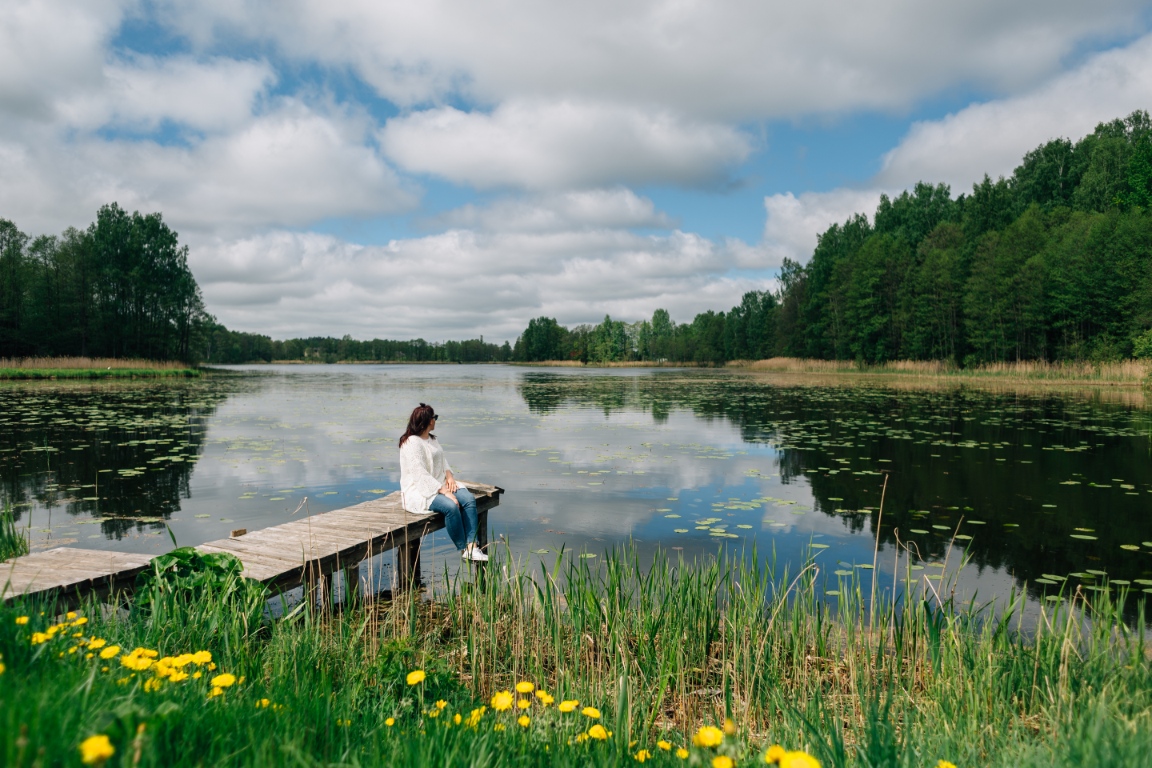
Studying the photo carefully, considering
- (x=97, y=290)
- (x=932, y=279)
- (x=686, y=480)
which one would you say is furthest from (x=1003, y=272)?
(x=97, y=290)

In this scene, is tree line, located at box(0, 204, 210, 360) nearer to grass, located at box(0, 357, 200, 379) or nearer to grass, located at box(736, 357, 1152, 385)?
grass, located at box(0, 357, 200, 379)

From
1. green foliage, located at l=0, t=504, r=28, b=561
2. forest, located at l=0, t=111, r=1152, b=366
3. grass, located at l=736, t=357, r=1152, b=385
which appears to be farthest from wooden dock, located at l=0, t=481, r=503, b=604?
forest, located at l=0, t=111, r=1152, b=366

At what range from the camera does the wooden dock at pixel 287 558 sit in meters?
4.42

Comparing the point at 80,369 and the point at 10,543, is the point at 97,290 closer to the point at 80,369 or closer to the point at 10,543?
the point at 80,369

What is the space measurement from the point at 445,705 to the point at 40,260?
2968 inches

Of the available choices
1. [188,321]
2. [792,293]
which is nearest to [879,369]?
[792,293]

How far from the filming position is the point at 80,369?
147 feet

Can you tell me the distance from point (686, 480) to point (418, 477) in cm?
563

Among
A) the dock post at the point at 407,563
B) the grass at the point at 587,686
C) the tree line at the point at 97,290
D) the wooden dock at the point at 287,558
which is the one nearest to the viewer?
the grass at the point at 587,686

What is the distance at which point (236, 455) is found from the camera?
13469 mm

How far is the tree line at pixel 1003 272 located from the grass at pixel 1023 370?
1.06 metres

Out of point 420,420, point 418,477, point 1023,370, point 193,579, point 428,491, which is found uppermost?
point 420,420

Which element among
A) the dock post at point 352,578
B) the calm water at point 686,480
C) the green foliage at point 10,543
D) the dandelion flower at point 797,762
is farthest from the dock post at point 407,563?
the dandelion flower at point 797,762

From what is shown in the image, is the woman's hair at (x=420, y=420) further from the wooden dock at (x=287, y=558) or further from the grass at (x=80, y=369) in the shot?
the grass at (x=80, y=369)
